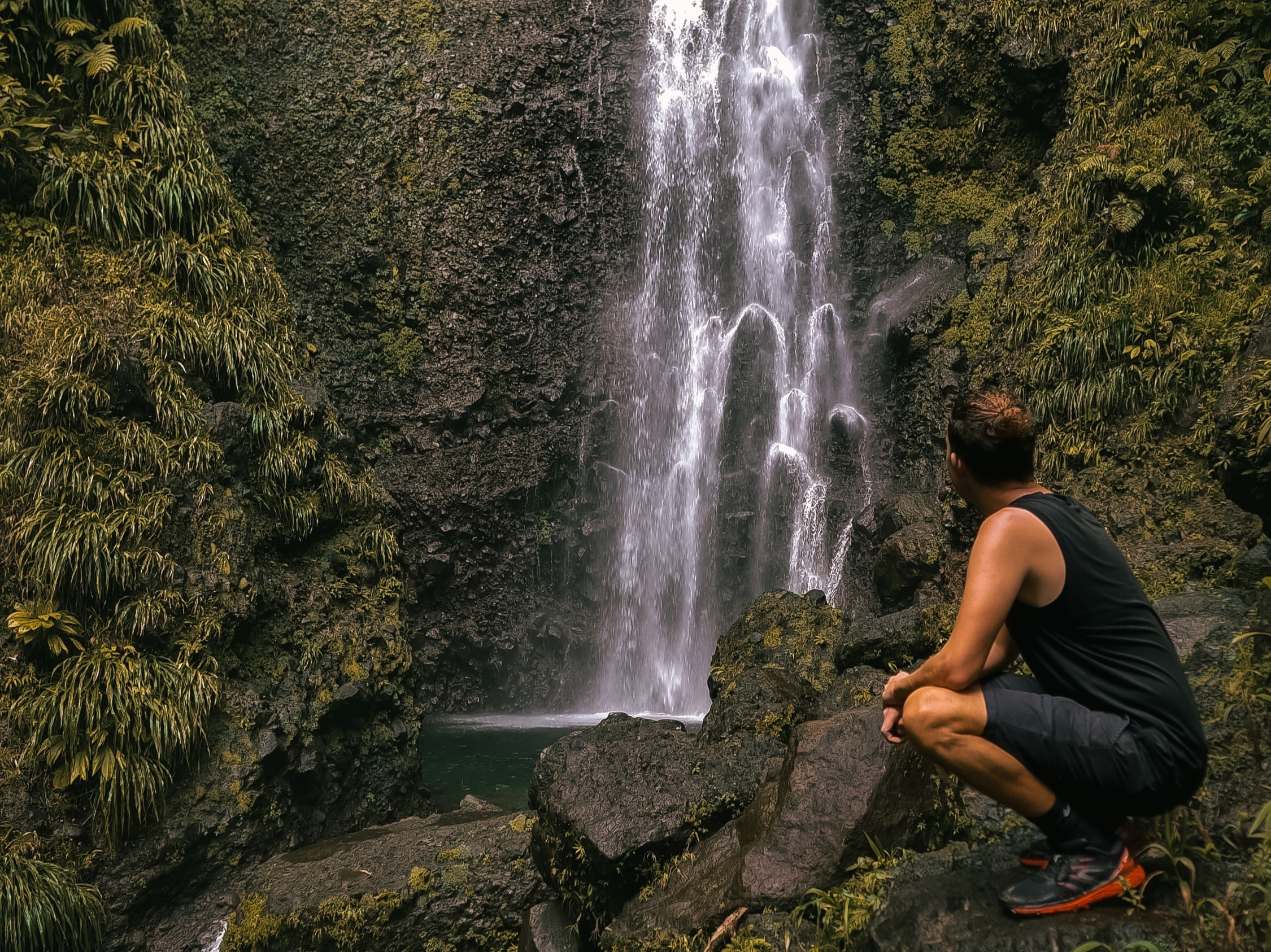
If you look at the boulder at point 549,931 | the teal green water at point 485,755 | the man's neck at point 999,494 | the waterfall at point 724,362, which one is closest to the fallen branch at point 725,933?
the boulder at point 549,931

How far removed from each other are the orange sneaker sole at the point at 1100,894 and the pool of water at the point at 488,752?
5341 millimetres

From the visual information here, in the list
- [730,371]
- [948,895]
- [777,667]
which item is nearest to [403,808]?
[777,667]

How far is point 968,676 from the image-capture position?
2.50 meters

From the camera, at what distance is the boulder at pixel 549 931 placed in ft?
15.6

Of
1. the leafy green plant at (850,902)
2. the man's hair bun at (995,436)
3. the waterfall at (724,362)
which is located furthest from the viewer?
the waterfall at (724,362)

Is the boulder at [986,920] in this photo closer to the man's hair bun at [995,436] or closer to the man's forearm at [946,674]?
the man's forearm at [946,674]

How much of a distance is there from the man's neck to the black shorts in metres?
0.58

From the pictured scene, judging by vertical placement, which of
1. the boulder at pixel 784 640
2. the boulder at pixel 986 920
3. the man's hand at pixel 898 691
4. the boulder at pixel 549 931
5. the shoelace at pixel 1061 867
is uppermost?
the man's hand at pixel 898 691

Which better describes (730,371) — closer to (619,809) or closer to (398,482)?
(398,482)

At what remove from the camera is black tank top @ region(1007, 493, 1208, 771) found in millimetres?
2373

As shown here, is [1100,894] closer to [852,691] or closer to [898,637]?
[852,691]

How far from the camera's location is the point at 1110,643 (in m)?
2.47

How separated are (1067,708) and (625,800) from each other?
2995 mm

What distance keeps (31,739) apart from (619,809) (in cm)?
470
